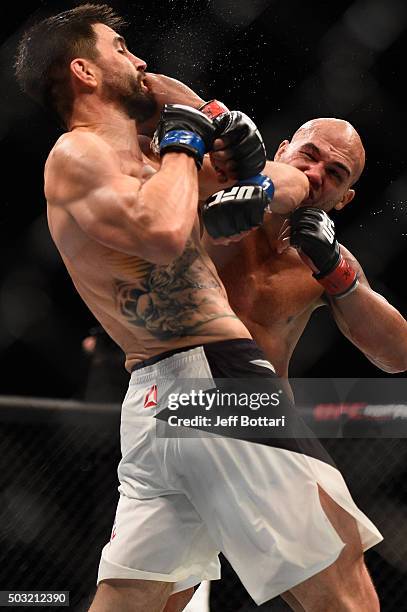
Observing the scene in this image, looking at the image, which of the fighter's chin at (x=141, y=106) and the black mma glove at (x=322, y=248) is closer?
the fighter's chin at (x=141, y=106)

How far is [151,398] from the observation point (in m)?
1.59

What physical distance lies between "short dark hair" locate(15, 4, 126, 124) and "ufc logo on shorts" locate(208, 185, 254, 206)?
402 millimetres

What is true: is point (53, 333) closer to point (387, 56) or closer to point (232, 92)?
point (232, 92)

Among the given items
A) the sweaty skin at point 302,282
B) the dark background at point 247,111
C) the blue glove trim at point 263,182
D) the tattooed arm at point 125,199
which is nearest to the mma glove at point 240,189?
the blue glove trim at point 263,182

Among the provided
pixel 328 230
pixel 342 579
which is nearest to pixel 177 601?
pixel 342 579

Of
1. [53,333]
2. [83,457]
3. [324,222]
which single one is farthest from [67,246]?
[53,333]

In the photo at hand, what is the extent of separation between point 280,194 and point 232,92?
1.57 meters

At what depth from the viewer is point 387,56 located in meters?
3.25

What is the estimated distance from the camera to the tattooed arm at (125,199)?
1450 mm

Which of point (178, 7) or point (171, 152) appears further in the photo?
point (178, 7)

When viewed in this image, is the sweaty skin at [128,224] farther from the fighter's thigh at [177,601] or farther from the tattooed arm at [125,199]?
the fighter's thigh at [177,601]

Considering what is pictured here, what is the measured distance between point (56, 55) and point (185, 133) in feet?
1.36

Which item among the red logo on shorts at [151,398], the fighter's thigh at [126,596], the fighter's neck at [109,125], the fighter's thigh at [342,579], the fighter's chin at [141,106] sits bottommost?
the fighter's thigh at [126,596]

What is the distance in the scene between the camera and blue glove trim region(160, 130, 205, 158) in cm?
154
